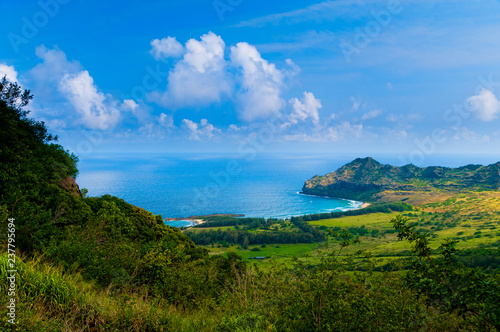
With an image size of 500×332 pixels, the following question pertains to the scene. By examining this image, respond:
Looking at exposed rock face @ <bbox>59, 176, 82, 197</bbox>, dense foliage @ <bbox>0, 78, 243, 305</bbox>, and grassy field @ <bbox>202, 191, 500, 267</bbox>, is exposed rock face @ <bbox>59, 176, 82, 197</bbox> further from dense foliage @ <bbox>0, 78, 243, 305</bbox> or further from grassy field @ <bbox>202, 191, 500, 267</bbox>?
grassy field @ <bbox>202, 191, 500, 267</bbox>

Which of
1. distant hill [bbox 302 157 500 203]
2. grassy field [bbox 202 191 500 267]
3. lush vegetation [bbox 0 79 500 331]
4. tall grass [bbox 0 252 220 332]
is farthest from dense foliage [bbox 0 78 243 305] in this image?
distant hill [bbox 302 157 500 203]

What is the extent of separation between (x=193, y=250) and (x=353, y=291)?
18657mm

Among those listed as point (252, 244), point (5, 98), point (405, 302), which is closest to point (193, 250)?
point (5, 98)

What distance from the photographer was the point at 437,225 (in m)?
92.1

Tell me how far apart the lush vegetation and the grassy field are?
4567 centimetres

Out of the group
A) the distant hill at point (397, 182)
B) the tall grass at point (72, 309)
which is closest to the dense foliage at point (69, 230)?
the tall grass at point (72, 309)

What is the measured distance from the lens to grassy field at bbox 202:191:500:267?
209 feet

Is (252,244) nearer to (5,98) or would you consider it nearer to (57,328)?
(5,98)

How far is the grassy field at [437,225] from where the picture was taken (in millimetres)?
63688

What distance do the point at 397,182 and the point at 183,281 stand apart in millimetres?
177207

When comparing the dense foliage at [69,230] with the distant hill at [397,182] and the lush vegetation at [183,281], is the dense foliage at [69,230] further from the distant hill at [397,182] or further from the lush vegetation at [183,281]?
the distant hill at [397,182]

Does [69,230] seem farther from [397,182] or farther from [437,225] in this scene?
[397,182]

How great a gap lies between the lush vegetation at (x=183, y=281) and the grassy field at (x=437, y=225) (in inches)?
1798

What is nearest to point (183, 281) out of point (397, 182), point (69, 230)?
point (69, 230)
